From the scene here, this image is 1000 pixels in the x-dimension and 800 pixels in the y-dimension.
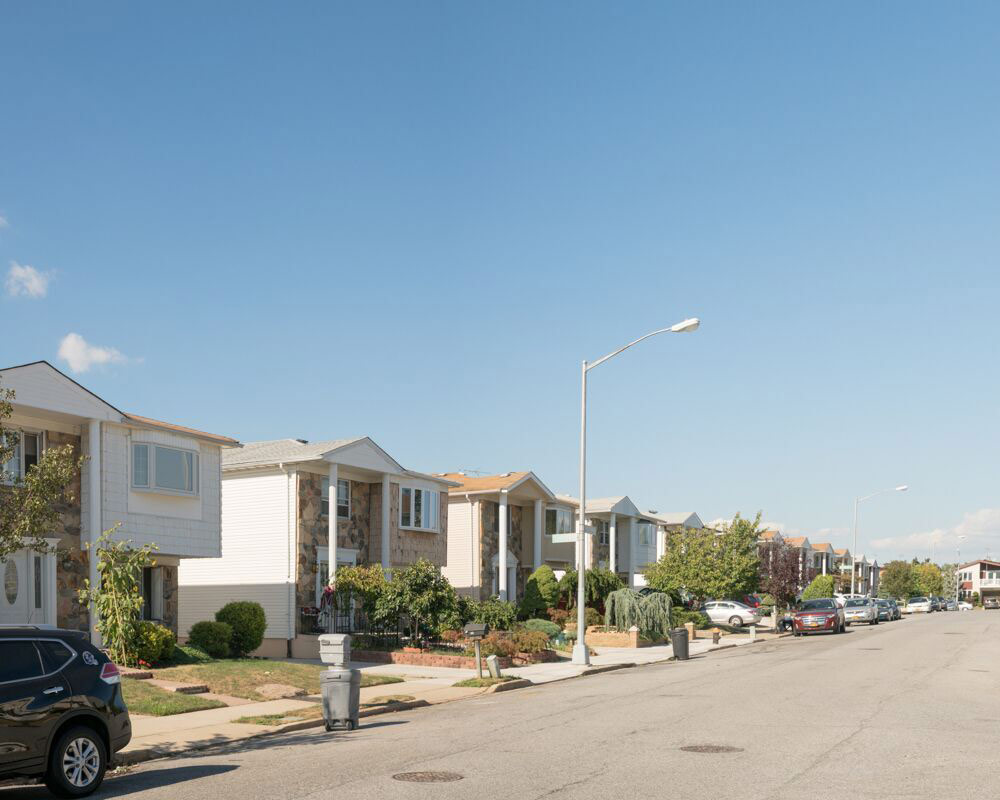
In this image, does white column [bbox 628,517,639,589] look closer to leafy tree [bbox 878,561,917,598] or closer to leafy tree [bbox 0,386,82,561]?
leafy tree [bbox 0,386,82,561]

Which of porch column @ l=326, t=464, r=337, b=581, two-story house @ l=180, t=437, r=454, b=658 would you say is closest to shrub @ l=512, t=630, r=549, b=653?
two-story house @ l=180, t=437, r=454, b=658

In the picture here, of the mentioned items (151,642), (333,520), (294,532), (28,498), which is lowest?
(151,642)

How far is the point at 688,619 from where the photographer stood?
49.8m

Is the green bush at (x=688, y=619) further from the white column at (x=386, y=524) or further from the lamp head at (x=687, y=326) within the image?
the lamp head at (x=687, y=326)

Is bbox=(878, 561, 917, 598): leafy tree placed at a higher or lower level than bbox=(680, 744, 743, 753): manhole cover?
lower

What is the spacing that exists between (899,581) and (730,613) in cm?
8469

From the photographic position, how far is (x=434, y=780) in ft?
37.1

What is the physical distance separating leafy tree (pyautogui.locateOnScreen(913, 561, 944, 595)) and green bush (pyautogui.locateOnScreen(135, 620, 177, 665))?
129m

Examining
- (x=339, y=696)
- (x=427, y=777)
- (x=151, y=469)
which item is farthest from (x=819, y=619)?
(x=427, y=777)

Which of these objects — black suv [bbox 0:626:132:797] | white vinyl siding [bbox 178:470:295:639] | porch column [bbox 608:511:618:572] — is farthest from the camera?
porch column [bbox 608:511:618:572]

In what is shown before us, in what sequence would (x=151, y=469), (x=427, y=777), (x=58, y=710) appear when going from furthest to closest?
(x=151, y=469) → (x=427, y=777) → (x=58, y=710)

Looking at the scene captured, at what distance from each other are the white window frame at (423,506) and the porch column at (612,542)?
19.9 m

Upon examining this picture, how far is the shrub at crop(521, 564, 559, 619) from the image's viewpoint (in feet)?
148

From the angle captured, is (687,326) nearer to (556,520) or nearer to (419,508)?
(419,508)
